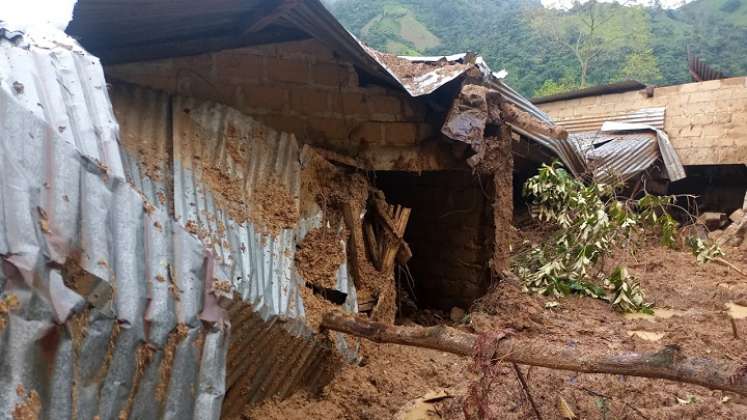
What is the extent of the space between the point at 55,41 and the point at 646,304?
226 inches

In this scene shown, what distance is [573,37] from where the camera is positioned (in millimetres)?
28531

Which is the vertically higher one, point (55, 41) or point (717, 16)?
point (717, 16)

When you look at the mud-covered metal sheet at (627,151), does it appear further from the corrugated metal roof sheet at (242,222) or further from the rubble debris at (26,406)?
the rubble debris at (26,406)

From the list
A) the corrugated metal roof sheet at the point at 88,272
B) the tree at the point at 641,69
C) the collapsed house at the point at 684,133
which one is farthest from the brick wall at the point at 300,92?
the tree at the point at 641,69

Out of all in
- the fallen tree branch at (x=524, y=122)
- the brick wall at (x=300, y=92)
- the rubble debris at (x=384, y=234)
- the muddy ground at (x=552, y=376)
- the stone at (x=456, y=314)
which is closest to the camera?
the muddy ground at (x=552, y=376)

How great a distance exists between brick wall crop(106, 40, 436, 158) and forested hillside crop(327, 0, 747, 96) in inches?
847

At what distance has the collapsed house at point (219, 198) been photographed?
153 cm

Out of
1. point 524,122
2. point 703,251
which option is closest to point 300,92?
point 524,122

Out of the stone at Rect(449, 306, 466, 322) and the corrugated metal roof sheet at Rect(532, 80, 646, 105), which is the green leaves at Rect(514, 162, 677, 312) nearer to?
the stone at Rect(449, 306, 466, 322)

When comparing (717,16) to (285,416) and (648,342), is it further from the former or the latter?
(285,416)

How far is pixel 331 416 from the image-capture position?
10.8 ft

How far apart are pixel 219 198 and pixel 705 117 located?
12.3m

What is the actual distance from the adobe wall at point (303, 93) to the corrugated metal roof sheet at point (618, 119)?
9972mm

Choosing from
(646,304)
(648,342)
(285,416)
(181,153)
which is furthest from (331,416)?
(646,304)
